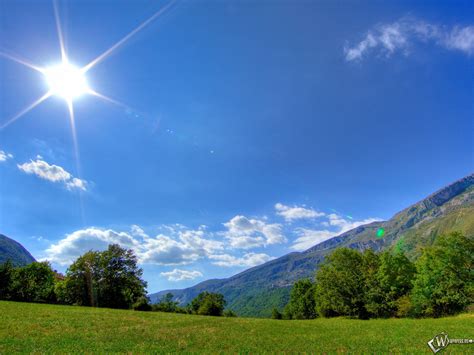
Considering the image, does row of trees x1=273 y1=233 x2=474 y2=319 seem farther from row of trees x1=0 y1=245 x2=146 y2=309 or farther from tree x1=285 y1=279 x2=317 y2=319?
row of trees x1=0 y1=245 x2=146 y2=309

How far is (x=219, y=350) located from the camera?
1897 centimetres

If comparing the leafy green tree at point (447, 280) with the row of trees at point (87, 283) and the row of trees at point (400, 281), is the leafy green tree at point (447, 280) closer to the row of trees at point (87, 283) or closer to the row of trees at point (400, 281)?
the row of trees at point (400, 281)

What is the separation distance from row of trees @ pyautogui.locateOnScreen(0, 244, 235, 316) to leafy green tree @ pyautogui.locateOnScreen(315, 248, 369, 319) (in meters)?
54.0

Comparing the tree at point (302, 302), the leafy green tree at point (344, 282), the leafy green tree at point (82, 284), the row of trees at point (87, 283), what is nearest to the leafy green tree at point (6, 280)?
the row of trees at point (87, 283)

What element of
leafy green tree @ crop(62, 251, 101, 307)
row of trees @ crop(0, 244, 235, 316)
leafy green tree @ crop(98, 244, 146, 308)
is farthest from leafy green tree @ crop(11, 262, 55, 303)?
leafy green tree @ crop(98, 244, 146, 308)

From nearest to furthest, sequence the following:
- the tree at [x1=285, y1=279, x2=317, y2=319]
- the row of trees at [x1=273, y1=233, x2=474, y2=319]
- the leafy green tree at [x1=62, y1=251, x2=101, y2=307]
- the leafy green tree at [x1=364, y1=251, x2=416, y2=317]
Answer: the row of trees at [x1=273, y1=233, x2=474, y2=319] → the leafy green tree at [x1=364, y1=251, x2=416, y2=317] → the leafy green tree at [x1=62, y1=251, x2=101, y2=307] → the tree at [x1=285, y1=279, x2=317, y2=319]

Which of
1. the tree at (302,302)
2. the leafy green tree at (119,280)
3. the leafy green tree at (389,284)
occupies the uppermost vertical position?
the leafy green tree at (119,280)

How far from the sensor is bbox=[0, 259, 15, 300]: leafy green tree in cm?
8494

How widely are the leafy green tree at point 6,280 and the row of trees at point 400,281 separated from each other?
10148 cm

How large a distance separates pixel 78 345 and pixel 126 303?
7249cm

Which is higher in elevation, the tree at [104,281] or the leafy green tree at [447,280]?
the tree at [104,281]

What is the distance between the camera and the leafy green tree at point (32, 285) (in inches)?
3332

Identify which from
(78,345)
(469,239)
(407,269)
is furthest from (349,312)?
(78,345)

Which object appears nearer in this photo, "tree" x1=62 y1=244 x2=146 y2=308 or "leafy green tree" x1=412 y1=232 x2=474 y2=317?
"leafy green tree" x1=412 y1=232 x2=474 y2=317
